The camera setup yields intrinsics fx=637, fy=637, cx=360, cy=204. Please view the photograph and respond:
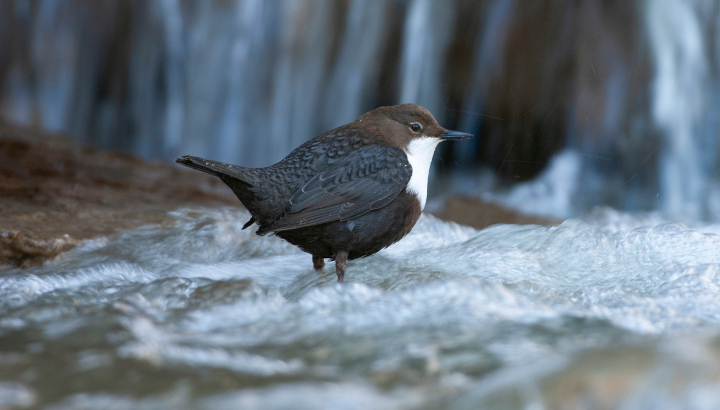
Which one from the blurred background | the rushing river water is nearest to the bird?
the rushing river water

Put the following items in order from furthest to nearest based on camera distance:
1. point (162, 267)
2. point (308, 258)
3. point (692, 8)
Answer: point (692, 8)
point (308, 258)
point (162, 267)

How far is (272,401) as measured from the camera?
4.75 ft

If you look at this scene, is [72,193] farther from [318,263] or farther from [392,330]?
[392,330]

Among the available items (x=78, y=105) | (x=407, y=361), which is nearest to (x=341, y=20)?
(x=78, y=105)

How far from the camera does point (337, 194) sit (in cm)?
326

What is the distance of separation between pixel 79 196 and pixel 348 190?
244 centimetres

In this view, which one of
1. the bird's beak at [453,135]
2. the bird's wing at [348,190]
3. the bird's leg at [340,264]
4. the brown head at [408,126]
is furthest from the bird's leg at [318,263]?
the bird's beak at [453,135]

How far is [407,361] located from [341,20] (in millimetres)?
5433

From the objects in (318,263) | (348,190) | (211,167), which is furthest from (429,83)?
(211,167)

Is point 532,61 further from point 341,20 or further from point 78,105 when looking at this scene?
point 78,105

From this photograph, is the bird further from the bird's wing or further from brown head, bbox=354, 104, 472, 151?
brown head, bbox=354, 104, 472, 151

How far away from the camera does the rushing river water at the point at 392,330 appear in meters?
1.45

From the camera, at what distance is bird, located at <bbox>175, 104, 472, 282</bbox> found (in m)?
3.20

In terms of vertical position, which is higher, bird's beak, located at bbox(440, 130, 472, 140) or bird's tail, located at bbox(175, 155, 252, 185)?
bird's beak, located at bbox(440, 130, 472, 140)
